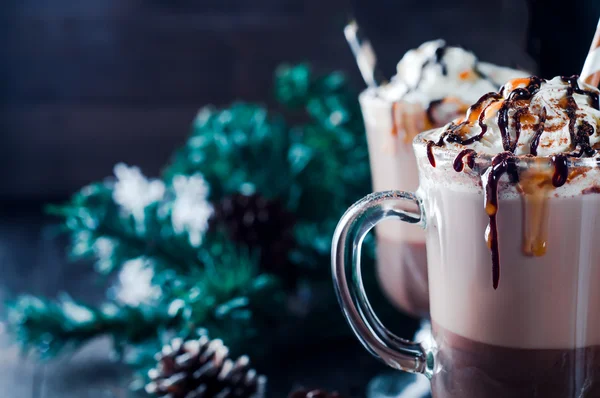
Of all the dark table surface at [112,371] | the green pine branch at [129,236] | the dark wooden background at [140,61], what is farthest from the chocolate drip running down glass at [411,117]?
the dark wooden background at [140,61]

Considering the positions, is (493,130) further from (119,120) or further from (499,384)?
(119,120)

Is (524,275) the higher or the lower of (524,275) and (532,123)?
the lower

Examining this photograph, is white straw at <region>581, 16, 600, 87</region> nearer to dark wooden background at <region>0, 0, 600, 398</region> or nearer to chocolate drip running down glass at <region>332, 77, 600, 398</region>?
chocolate drip running down glass at <region>332, 77, 600, 398</region>

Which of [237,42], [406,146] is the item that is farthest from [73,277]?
[237,42]

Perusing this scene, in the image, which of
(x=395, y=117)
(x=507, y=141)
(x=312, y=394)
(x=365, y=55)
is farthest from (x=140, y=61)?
(x=507, y=141)

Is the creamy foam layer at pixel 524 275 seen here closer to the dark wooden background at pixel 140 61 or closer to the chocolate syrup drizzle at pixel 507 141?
the chocolate syrup drizzle at pixel 507 141

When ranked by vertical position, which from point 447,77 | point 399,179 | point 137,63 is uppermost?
point 137,63

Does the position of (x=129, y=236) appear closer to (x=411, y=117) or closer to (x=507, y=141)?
(x=411, y=117)
